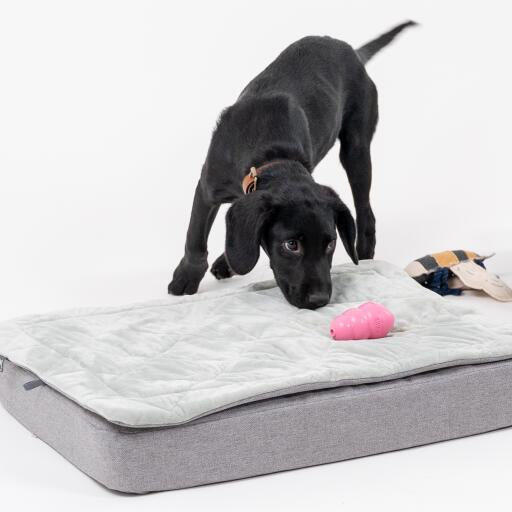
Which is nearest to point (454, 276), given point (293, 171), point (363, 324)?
point (293, 171)

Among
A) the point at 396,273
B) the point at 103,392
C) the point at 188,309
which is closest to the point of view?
the point at 103,392

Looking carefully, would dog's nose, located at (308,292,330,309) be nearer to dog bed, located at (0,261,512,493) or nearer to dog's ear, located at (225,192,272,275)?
dog bed, located at (0,261,512,493)

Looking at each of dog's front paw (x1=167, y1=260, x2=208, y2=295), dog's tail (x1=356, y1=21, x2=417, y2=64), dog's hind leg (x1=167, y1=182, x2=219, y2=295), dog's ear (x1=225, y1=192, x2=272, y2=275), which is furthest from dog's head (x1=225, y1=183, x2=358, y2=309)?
dog's tail (x1=356, y1=21, x2=417, y2=64)

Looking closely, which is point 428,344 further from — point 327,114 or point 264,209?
point 327,114

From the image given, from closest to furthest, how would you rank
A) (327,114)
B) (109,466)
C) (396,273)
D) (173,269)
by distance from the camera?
(109,466) → (396,273) → (327,114) → (173,269)

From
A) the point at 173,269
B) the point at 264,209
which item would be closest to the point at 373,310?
the point at 264,209

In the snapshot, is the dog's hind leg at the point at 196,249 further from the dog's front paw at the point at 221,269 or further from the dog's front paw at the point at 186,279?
the dog's front paw at the point at 221,269

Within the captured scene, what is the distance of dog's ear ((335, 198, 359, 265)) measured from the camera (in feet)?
12.6

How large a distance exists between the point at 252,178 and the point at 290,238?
353 mm

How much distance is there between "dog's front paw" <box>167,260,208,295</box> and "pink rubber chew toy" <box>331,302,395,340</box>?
51.9 inches

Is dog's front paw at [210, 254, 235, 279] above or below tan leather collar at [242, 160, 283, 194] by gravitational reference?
below

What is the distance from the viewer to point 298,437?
2752 mm

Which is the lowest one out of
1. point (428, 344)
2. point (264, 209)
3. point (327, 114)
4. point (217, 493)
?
point (217, 493)

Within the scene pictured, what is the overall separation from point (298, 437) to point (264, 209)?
116 cm
